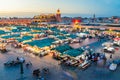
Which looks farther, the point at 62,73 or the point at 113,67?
the point at 113,67

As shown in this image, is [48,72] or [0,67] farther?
[0,67]

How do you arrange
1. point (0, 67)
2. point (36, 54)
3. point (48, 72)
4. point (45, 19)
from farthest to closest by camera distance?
point (45, 19) → point (36, 54) → point (0, 67) → point (48, 72)

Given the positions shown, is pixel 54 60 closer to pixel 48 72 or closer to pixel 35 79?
pixel 48 72

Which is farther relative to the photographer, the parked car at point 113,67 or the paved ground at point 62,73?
the parked car at point 113,67

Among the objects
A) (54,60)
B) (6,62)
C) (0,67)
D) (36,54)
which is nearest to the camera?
(0,67)

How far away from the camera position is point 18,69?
20.3m

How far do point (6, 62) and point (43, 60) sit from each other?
5.06 m

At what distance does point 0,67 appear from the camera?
835 inches

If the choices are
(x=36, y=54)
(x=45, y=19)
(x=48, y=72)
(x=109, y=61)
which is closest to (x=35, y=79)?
(x=48, y=72)

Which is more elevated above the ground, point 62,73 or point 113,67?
point 113,67

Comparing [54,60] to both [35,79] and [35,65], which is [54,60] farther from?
[35,79]

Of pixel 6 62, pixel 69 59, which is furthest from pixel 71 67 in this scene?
pixel 6 62

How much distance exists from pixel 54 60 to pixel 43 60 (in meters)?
1.58

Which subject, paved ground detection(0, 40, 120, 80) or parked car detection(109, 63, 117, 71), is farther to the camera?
parked car detection(109, 63, 117, 71)
